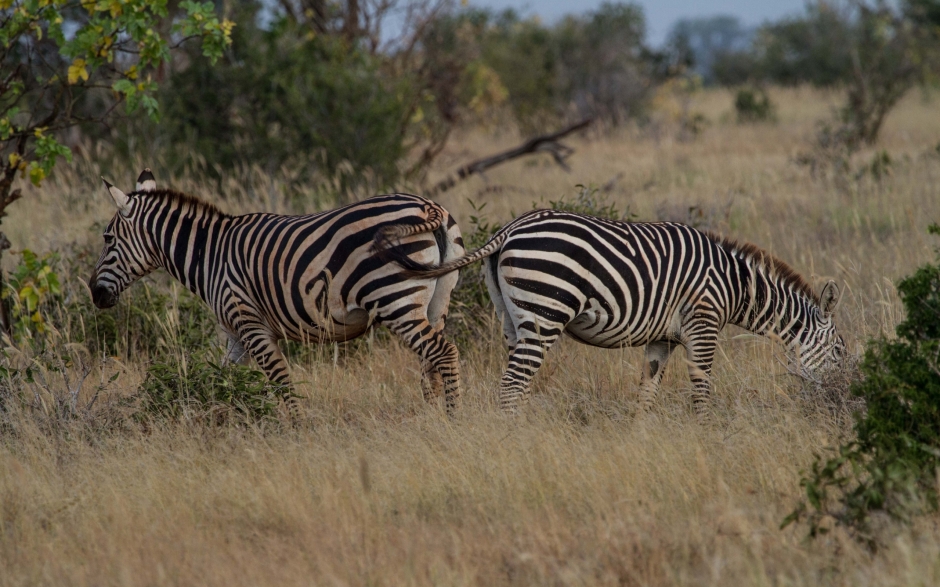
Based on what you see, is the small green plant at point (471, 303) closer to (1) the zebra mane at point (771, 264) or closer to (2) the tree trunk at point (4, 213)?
(1) the zebra mane at point (771, 264)

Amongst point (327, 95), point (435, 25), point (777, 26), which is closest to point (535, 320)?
point (327, 95)

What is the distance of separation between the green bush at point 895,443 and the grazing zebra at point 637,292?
46.3 inches

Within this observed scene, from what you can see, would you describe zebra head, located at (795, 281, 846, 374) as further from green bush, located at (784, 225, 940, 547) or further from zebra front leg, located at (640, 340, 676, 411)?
green bush, located at (784, 225, 940, 547)

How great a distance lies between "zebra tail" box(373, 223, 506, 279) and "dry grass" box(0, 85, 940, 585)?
874 mm

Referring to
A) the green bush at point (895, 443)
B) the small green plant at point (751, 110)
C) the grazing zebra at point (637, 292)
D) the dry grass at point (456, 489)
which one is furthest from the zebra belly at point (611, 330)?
the small green plant at point (751, 110)

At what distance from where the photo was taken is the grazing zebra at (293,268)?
5.61 metres

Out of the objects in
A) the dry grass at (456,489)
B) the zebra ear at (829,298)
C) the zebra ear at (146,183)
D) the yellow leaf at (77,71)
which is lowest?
the dry grass at (456,489)

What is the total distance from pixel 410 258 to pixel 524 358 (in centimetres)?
91

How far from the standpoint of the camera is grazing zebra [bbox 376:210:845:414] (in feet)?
17.7

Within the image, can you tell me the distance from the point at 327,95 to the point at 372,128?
83 centimetres

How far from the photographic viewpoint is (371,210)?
18.5 feet

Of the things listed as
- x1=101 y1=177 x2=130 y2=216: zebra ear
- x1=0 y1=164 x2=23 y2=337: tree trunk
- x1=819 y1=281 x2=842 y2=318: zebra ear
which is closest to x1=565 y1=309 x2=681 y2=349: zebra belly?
x1=819 y1=281 x2=842 y2=318: zebra ear

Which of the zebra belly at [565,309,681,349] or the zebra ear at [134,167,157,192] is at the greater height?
the zebra ear at [134,167,157,192]

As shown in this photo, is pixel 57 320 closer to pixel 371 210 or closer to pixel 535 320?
pixel 371 210
